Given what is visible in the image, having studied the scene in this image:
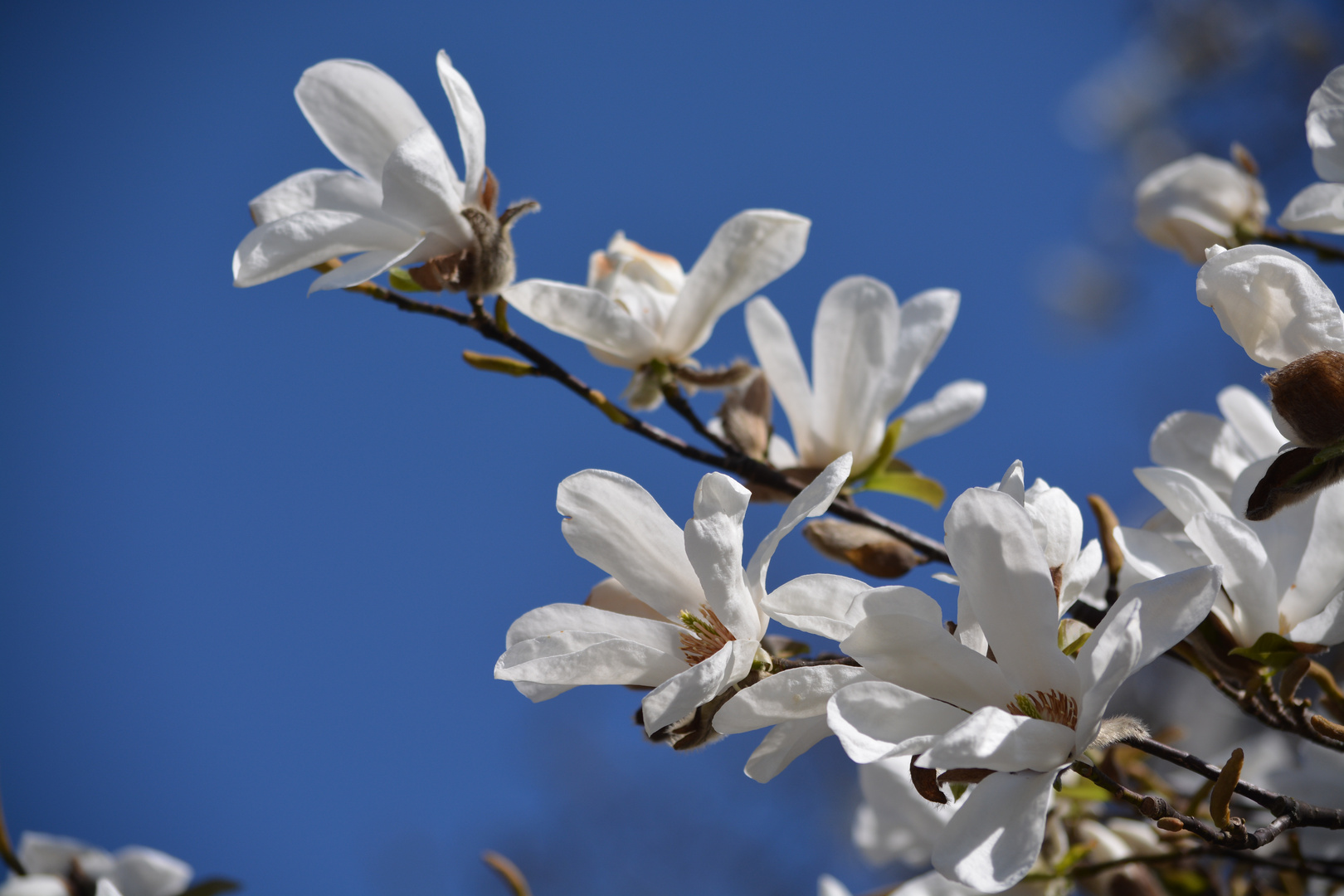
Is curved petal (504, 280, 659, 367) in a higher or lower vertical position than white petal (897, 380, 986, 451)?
higher

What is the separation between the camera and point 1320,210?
1.86 feet

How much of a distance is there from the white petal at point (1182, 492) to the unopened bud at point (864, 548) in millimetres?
194

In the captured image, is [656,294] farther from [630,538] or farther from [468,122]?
[630,538]

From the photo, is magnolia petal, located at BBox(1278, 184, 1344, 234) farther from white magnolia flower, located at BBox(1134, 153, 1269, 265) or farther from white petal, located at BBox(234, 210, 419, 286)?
white petal, located at BBox(234, 210, 419, 286)

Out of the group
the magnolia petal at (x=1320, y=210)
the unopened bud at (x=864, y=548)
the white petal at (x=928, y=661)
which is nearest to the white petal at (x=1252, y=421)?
the magnolia petal at (x=1320, y=210)

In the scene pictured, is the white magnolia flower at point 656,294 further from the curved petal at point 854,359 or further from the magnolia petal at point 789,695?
the magnolia petal at point 789,695

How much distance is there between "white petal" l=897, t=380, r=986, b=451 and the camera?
2.66ft

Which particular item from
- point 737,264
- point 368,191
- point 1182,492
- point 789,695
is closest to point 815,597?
point 789,695

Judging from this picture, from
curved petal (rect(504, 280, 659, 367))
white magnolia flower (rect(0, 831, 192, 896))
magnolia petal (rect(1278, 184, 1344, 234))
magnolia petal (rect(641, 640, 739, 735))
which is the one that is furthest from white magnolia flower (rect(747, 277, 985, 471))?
white magnolia flower (rect(0, 831, 192, 896))

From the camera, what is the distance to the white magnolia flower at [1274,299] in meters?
0.45

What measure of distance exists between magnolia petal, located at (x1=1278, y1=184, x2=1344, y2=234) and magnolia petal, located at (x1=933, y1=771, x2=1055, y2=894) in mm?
384

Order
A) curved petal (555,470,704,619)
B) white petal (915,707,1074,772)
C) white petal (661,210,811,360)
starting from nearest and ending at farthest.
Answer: white petal (915,707,1074,772) → curved petal (555,470,704,619) → white petal (661,210,811,360)

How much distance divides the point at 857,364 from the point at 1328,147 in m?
0.34

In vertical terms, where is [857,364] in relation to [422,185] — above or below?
below
